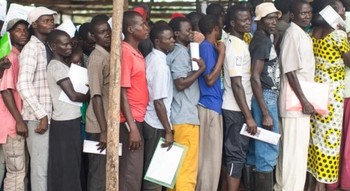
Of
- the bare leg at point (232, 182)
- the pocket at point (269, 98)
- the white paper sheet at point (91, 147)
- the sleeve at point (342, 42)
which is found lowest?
the bare leg at point (232, 182)

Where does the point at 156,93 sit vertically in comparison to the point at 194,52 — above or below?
below

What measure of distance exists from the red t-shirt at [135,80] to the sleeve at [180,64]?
25 cm

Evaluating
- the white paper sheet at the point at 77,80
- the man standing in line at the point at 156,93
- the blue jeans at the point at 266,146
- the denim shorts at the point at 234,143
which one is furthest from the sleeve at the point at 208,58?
the white paper sheet at the point at 77,80

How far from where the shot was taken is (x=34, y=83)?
13.5 feet

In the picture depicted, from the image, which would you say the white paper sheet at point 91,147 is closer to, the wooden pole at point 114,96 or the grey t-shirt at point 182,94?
the wooden pole at point 114,96

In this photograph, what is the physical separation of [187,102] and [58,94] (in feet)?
3.48

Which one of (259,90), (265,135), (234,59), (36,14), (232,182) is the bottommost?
(232,182)

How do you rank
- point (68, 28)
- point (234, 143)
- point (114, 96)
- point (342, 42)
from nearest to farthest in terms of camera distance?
point (114, 96) → point (234, 143) → point (342, 42) → point (68, 28)

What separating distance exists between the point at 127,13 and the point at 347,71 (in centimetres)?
211

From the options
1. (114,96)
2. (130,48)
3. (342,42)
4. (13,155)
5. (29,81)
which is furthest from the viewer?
(342,42)

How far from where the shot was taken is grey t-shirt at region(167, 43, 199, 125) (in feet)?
13.6

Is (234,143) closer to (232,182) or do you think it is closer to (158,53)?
(232,182)

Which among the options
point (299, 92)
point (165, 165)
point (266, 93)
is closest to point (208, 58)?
point (266, 93)

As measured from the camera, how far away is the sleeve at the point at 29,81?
13.2ft
